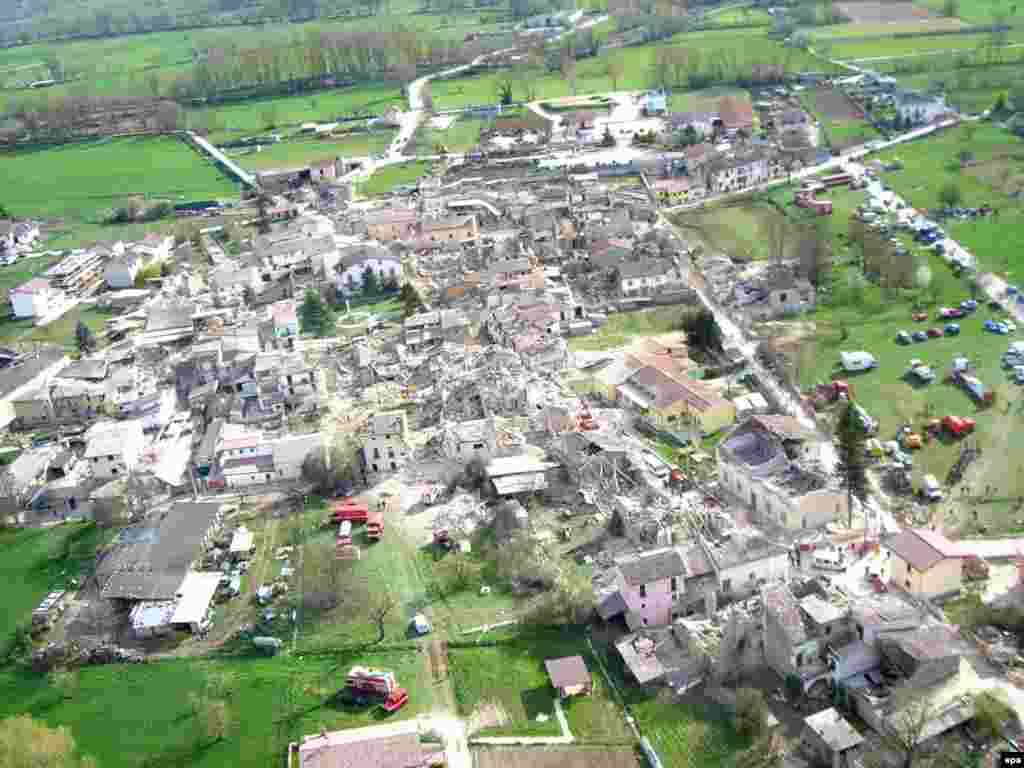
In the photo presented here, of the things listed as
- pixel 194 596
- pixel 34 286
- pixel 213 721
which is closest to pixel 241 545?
pixel 194 596

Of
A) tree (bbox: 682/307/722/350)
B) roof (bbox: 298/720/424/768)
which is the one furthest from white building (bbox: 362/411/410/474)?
tree (bbox: 682/307/722/350)

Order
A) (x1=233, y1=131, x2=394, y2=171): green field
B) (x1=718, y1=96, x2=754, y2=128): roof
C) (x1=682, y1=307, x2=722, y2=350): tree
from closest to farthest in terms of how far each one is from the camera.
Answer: (x1=682, y1=307, x2=722, y2=350): tree < (x1=718, y1=96, x2=754, y2=128): roof < (x1=233, y1=131, x2=394, y2=171): green field

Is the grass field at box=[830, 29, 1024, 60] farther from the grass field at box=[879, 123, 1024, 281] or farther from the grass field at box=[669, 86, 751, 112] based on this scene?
the grass field at box=[879, 123, 1024, 281]

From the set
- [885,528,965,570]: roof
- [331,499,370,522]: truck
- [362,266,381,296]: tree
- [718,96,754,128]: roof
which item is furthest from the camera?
[718,96,754,128]: roof

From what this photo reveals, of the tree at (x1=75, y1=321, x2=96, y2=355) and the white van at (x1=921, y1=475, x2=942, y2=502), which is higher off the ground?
the tree at (x1=75, y1=321, x2=96, y2=355)

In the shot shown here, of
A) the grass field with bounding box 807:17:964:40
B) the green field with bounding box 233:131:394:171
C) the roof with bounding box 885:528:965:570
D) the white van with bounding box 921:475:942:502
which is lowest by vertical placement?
the white van with bounding box 921:475:942:502

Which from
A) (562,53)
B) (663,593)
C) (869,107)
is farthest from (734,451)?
(562,53)

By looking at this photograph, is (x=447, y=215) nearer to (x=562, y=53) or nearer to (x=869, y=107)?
(x=869, y=107)
